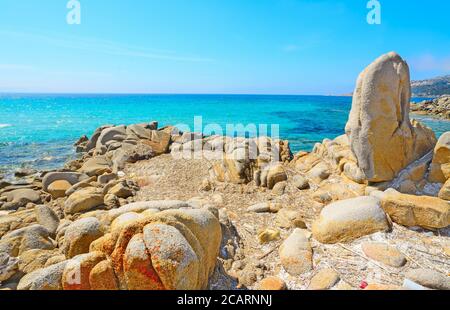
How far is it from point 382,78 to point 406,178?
2.32m

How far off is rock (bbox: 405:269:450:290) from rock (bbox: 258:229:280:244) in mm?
2182

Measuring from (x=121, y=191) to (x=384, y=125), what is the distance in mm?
7127

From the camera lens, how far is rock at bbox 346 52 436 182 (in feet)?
19.4

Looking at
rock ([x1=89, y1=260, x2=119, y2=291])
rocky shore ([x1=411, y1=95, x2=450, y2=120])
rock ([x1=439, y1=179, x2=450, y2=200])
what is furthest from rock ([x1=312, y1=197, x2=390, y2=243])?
rocky shore ([x1=411, y1=95, x2=450, y2=120])

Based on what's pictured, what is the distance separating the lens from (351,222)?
4938mm

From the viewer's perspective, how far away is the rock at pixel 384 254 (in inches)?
168

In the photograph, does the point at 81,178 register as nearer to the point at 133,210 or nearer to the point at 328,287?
the point at 133,210

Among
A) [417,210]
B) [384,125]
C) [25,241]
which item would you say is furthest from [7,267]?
[384,125]

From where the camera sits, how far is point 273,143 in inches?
405

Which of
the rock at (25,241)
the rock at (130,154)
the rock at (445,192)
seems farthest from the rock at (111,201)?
the rock at (445,192)

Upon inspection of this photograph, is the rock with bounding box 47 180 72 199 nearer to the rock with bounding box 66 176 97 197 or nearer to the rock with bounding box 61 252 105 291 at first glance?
the rock with bounding box 66 176 97 197

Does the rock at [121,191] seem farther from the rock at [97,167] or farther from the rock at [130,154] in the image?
the rock at [130,154]

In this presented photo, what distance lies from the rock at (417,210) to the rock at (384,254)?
84cm
